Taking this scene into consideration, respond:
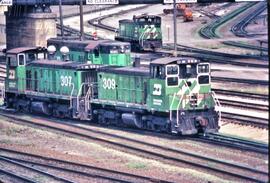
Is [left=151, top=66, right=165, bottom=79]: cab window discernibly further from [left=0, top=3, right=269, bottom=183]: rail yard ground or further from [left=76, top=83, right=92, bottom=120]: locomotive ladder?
[left=76, top=83, right=92, bottom=120]: locomotive ladder

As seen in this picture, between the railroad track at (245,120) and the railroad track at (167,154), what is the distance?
4.28 metres

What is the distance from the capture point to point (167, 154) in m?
23.4

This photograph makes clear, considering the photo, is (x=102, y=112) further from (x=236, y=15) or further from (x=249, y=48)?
(x=236, y=15)

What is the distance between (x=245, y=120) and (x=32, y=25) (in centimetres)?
3433

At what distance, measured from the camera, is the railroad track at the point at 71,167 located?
20.2 metres

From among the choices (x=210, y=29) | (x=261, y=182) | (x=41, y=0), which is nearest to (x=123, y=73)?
(x=261, y=182)

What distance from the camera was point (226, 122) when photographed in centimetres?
2856

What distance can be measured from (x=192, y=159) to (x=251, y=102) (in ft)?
32.9

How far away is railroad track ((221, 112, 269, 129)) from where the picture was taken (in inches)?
1052

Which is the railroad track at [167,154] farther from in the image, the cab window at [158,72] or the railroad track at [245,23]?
the railroad track at [245,23]

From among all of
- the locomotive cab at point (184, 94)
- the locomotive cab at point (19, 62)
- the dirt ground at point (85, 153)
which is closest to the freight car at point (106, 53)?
the locomotive cab at point (19, 62)

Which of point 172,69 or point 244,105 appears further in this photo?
point 244,105

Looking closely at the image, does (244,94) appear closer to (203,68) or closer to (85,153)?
(203,68)

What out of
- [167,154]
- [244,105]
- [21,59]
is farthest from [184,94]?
[21,59]
